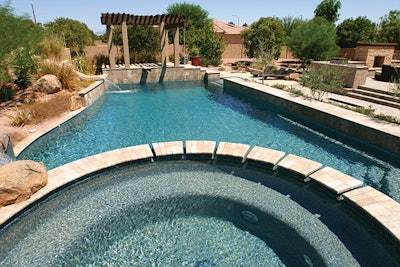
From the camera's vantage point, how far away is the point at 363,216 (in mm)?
4133

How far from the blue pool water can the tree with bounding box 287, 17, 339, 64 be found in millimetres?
9305

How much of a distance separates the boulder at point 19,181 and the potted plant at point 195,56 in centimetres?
1805

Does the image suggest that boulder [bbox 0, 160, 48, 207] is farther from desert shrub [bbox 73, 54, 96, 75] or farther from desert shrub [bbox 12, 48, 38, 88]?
desert shrub [bbox 73, 54, 96, 75]

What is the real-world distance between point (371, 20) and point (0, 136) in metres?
38.9

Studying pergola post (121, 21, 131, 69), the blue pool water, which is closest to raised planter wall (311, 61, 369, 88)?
the blue pool water

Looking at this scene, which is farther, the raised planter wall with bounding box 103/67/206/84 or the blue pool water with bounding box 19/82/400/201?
the raised planter wall with bounding box 103/67/206/84

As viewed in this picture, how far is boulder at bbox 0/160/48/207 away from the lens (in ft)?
13.5

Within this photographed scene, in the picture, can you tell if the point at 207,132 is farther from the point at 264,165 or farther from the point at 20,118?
the point at 20,118

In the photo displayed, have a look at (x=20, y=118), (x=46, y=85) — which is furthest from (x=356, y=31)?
(x=20, y=118)

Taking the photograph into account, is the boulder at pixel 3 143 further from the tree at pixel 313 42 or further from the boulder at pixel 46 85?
the tree at pixel 313 42

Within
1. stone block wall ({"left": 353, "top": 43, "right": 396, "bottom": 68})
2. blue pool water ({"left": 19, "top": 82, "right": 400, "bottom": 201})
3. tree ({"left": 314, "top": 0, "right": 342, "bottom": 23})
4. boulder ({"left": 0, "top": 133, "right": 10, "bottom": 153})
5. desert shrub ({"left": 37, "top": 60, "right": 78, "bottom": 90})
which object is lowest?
blue pool water ({"left": 19, "top": 82, "right": 400, "bottom": 201})

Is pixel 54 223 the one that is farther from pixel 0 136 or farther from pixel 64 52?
pixel 64 52

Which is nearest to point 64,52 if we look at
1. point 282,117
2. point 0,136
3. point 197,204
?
point 0,136

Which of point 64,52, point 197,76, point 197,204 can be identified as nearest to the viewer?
point 197,204
